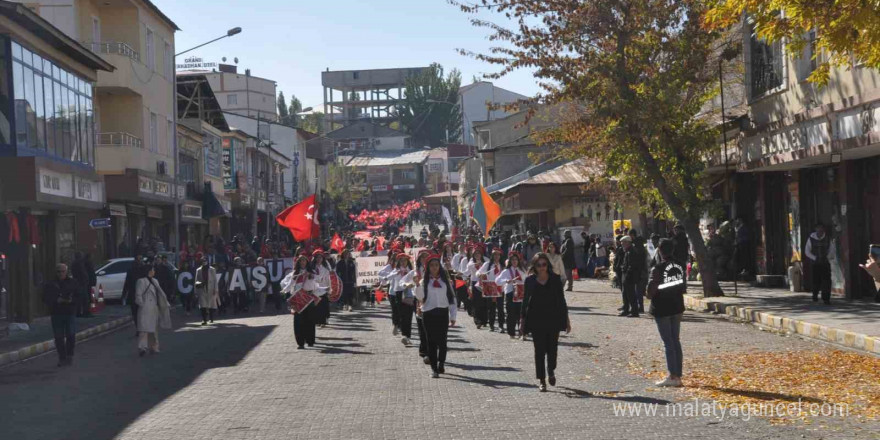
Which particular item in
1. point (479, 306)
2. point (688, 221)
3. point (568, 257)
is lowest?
point (479, 306)

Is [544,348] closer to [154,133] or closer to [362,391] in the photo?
[362,391]

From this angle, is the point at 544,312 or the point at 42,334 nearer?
the point at 544,312

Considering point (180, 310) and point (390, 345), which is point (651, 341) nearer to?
point (390, 345)

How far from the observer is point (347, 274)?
28.7 meters

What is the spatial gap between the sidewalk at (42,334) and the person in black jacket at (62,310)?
170 centimetres

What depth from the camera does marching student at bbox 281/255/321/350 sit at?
62.3ft

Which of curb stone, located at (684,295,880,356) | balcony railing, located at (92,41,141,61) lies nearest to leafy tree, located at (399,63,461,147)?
balcony railing, located at (92,41,141,61)

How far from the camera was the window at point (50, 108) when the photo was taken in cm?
2580

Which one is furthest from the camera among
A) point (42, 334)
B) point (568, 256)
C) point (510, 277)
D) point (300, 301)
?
point (568, 256)

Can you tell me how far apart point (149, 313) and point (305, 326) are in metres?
2.61

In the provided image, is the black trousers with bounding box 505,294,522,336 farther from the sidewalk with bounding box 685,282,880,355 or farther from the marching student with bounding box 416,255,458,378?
the marching student with bounding box 416,255,458,378

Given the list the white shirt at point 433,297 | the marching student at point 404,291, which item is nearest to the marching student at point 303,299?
the marching student at point 404,291

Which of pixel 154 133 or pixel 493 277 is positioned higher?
pixel 154 133

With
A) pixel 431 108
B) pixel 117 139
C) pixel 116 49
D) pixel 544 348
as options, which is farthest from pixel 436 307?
pixel 431 108
